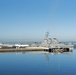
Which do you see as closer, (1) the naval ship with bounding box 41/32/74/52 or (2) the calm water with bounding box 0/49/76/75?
(2) the calm water with bounding box 0/49/76/75

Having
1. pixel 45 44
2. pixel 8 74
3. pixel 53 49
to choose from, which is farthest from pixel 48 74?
pixel 45 44

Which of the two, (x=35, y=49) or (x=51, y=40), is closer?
(x=35, y=49)

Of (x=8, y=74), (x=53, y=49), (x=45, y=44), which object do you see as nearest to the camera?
(x=8, y=74)

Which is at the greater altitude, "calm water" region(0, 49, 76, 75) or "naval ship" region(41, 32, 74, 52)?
"naval ship" region(41, 32, 74, 52)

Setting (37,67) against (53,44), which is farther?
(53,44)

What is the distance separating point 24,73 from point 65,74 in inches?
154

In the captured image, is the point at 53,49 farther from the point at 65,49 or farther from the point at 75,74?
the point at 75,74

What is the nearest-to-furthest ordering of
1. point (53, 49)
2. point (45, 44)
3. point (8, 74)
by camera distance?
1. point (8, 74)
2. point (53, 49)
3. point (45, 44)

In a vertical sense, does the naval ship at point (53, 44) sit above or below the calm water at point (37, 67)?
above

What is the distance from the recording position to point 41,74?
21906 mm

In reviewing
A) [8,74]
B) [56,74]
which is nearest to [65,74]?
[56,74]

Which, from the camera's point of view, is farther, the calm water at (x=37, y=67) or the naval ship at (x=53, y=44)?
the naval ship at (x=53, y=44)

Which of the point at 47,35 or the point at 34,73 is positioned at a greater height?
the point at 47,35

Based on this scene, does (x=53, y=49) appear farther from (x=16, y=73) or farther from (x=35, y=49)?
(x=16, y=73)
